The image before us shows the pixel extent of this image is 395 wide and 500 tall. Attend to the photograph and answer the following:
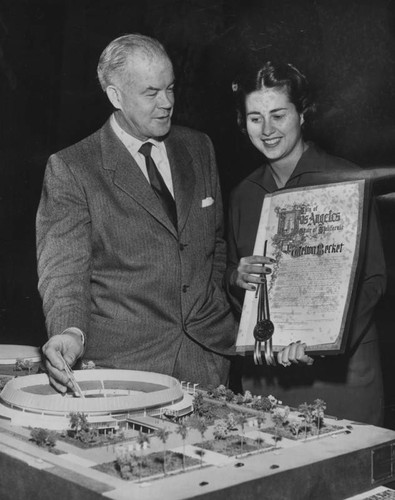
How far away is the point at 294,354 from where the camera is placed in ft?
9.32

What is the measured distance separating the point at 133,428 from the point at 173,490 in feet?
1.71

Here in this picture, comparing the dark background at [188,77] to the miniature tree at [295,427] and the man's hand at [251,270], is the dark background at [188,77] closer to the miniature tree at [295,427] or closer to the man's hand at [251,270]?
the man's hand at [251,270]

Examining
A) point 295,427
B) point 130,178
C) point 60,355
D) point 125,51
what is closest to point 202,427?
point 295,427

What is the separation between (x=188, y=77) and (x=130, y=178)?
4.11ft

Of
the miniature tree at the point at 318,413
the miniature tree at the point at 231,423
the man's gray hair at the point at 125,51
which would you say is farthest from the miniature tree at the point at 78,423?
the man's gray hair at the point at 125,51

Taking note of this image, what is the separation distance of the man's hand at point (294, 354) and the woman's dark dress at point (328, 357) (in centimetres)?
30

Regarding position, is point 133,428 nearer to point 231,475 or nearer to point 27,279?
point 231,475

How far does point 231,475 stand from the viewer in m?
1.82

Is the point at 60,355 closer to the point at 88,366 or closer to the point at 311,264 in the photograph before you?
the point at 88,366

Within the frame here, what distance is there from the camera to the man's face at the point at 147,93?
3.30 meters

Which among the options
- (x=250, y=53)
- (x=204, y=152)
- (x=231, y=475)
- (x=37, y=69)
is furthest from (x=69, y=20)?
(x=231, y=475)

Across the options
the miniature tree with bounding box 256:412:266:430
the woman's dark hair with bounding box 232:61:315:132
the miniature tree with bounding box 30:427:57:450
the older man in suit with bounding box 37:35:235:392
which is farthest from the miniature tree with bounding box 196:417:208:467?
the woman's dark hair with bounding box 232:61:315:132

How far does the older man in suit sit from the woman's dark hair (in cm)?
30

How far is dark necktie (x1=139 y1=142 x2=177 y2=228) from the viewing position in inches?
133
